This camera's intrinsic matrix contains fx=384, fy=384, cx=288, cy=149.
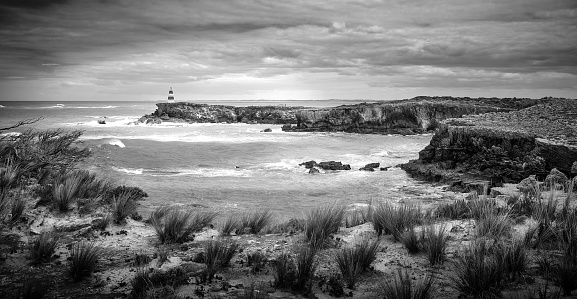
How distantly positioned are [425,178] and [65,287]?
16815mm

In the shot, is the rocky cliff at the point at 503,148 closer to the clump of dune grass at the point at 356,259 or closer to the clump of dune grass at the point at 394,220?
the clump of dune grass at the point at 394,220

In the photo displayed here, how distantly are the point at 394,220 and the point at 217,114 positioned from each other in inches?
2576

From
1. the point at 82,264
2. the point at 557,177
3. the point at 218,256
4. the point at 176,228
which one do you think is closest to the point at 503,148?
the point at 557,177

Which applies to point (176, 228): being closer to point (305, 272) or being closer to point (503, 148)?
point (305, 272)

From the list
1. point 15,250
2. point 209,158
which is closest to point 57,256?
point 15,250

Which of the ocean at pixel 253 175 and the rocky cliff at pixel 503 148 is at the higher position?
the rocky cliff at pixel 503 148

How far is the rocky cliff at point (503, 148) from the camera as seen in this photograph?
561 inches

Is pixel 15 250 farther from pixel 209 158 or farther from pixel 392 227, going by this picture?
pixel 209 158

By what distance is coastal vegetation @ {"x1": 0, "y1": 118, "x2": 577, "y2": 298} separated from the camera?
15.9 ft

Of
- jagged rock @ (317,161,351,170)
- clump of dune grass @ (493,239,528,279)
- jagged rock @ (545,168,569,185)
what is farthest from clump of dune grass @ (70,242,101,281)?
jagged rock @ (317,161,351,170)

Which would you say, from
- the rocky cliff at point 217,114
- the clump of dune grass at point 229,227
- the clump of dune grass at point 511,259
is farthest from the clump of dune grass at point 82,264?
the rocky cliff at point 217,114

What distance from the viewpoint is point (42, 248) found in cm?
582

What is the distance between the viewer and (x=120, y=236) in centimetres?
736

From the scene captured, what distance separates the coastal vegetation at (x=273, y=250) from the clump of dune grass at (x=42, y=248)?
19 mm
